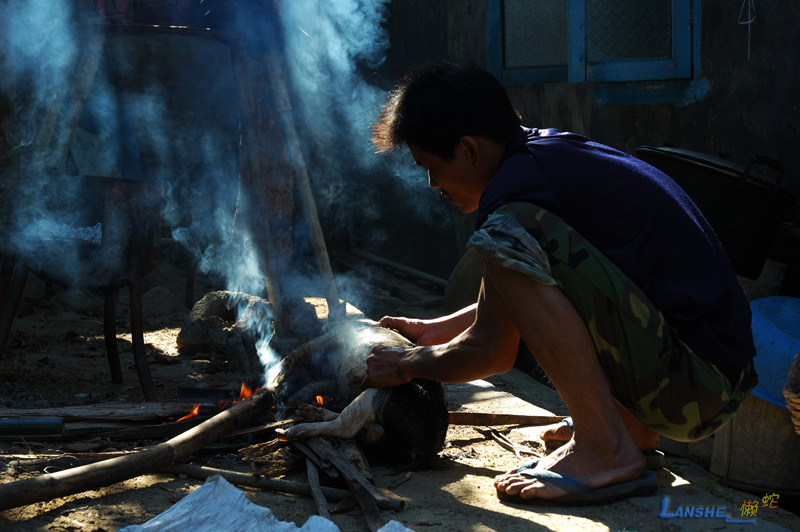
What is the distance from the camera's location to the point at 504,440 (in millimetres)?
3393

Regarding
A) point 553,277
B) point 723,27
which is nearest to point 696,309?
point 553,277

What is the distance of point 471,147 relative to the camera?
8.85 ft

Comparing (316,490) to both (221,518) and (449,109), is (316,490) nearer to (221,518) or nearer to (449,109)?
(221,518)

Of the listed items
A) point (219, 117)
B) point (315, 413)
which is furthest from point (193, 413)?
point (219, 117)

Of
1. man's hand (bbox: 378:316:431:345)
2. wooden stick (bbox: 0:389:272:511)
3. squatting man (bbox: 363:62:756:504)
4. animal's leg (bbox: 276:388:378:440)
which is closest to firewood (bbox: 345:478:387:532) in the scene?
animal's leg (bbox: 276:388:378:440)

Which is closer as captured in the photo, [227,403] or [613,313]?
[613,313]

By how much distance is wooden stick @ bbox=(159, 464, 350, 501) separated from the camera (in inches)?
102

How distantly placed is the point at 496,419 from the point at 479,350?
3.61 feet

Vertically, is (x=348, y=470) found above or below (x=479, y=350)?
below

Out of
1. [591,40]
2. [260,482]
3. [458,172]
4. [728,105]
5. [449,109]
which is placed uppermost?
[591,40]

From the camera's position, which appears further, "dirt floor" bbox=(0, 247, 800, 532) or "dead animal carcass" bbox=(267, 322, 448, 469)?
"dead animal carcass" bbox=(267, 322, 448, 469)

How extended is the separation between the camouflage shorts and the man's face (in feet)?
1.03

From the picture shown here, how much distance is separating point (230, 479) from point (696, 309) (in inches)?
68.6

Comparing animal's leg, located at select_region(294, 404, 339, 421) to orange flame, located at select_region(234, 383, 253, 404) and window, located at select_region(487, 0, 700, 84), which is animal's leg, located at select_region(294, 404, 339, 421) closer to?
orange flame, located at select_region(234, 383, 253, 404)
